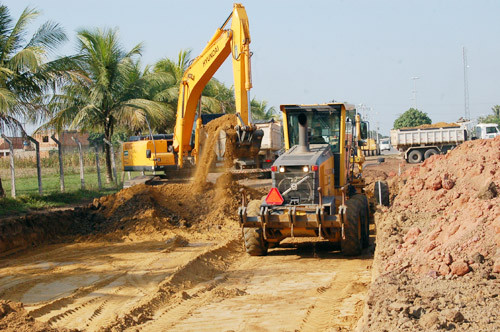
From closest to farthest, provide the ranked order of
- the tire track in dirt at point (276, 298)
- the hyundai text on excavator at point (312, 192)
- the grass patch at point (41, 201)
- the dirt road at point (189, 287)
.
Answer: the tire track in dirt at point (276, 298), the dirt road at point (189, 287), the hyundai text on excavator at point (312, 192), the grass patch at point (41, 201)

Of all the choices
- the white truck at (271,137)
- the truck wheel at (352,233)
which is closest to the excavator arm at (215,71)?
the truck wheel at (352,233)

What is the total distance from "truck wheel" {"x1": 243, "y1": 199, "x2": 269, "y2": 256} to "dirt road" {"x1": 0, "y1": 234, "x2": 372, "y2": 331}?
21 centimetres

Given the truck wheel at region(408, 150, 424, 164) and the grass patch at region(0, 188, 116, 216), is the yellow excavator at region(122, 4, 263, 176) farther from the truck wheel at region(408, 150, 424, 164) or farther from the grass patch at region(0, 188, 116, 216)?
the truck wheel at region(408, 150, 424, 164)

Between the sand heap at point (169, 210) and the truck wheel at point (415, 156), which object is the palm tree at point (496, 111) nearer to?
the truck wheel at point (415, 156)

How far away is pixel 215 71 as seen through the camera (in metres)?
16.8

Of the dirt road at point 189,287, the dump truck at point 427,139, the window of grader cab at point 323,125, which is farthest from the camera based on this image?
the dump truck at point 427,139

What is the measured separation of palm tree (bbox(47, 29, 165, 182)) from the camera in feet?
80.8

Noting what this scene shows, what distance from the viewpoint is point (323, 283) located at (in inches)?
359

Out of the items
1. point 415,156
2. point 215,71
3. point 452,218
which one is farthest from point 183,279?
point 415,156

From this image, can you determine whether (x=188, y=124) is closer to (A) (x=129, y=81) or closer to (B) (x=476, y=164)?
(B) (x=476, y=164)

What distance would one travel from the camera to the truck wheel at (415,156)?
39681mm

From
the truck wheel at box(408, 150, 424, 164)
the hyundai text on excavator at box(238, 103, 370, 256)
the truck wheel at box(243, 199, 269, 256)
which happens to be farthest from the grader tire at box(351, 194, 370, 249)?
the truck wheel at box(408, 150, 424, 164)

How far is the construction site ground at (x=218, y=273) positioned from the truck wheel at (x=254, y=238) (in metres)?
0.20

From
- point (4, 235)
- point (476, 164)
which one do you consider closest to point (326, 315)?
point (476, 164)
